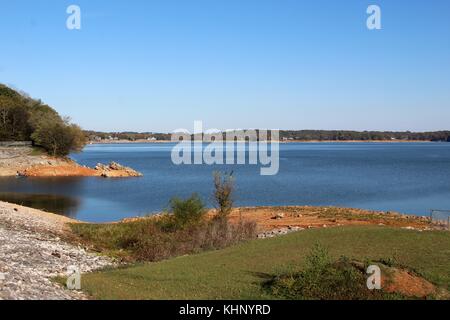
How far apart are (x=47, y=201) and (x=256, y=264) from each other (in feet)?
117

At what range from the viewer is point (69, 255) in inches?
770

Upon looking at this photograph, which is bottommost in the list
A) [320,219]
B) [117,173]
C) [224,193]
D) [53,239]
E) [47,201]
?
[47,201]

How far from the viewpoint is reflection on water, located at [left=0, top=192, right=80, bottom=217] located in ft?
137

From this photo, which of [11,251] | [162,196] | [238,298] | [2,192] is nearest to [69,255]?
[11,251]

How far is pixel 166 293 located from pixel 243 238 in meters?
10.5

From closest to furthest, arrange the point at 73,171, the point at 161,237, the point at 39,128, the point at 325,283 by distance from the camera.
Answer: the point at 325,283, the point at 161,237, the point at 73,171, the point at 39,128

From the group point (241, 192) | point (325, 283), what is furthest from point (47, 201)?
point (325, 283)

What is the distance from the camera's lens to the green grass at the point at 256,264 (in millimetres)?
12055

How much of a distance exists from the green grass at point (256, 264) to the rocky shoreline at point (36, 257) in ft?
3.48

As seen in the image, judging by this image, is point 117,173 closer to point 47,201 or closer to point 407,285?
point 47,201

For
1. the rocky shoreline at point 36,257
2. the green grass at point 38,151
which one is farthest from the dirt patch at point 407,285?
the green grass at point 38,151

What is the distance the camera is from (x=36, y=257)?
1759 cm

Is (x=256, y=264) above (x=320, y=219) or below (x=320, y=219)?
above

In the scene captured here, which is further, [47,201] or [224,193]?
[47,201]
